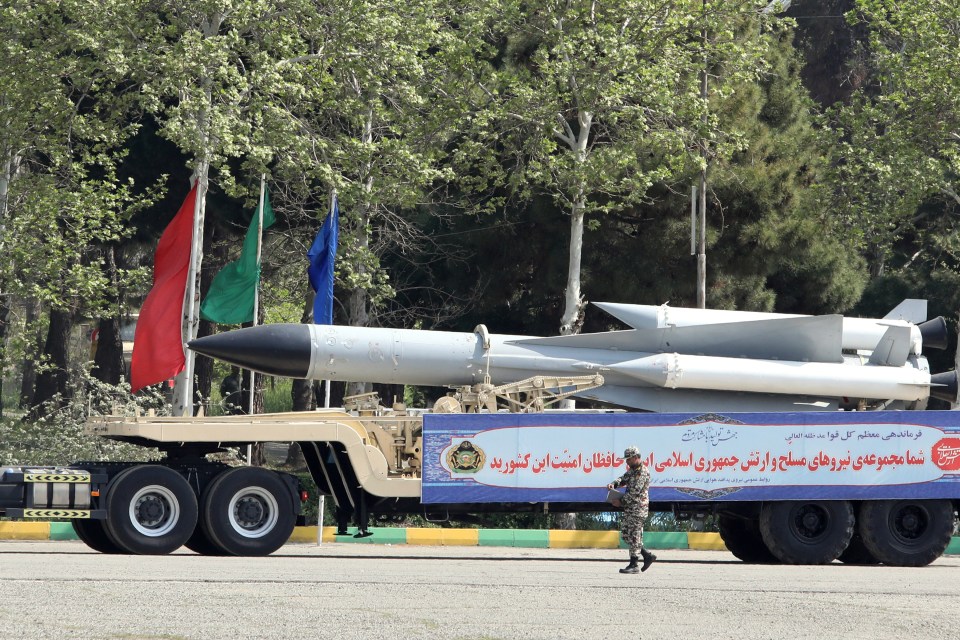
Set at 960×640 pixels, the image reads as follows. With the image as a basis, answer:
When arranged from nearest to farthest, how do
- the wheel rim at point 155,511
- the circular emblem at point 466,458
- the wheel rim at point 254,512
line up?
the wheel rim at point 155,511 < the wheel rim at point 254,512 < the circular emblem at point 466,458

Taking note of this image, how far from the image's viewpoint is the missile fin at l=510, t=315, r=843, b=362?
18250mm

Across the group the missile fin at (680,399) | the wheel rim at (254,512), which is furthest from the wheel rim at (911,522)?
the wheel rim at (254,512)

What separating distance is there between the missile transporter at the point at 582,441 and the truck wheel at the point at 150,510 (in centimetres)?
2

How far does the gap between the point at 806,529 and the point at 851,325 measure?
3.23m

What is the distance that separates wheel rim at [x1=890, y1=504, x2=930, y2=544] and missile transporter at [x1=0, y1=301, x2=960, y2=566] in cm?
3

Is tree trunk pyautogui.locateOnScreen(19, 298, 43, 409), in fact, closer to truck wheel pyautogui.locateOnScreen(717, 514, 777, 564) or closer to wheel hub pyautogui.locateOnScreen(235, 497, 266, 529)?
wheel hub pyautogui.locateOnScreen(235, 497, 266, 529)

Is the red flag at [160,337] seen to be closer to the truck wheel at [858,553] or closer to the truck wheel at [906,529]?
the truck wheel at [858,553]

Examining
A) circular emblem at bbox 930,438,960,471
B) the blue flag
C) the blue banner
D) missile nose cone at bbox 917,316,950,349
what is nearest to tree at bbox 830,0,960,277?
missile nose cone at bbox 917,316,950,349

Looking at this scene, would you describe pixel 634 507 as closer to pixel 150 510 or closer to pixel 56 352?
pixel 150 510

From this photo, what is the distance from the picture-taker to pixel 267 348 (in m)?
17.1

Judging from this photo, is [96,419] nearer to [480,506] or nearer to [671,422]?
[480,506]

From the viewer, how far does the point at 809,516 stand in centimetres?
1766

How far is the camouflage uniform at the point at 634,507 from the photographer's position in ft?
47.0

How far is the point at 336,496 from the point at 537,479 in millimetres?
2578
